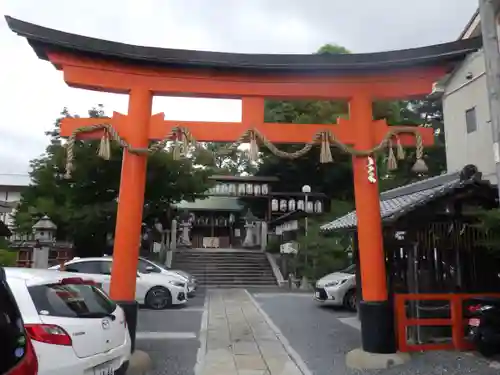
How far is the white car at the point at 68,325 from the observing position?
403 centimetres

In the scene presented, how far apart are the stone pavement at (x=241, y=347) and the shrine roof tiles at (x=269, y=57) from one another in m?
4.64

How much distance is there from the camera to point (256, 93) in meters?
7.38

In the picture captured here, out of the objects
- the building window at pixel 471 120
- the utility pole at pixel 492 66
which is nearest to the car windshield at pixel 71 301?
the utility pole at pixel 492 66

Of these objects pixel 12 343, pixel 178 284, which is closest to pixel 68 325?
pixel 12 343

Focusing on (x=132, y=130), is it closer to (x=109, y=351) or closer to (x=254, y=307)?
(x=109, y=351)

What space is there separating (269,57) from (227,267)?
17.5 metres

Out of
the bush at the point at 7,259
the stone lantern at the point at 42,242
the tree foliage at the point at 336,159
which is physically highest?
the tree foliage at the point at 336,159

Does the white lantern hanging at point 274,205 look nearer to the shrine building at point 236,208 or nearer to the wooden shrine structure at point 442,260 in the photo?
the shrine building at point 236,208

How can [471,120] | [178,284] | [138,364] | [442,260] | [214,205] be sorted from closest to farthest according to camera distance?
[138,364]
[442,260]
[178,284]
[471,120]
[214,205]

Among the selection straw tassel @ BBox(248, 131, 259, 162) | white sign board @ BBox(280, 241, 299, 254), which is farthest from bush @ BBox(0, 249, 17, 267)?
white sign board @ BBox(280, 241, 299, 254)

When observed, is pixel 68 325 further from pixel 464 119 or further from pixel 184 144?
pixel 464 119

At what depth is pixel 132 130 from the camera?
7.08 m

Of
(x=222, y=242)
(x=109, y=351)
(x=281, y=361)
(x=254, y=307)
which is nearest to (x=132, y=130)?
(x=109, y=351)

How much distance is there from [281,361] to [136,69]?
5.20 m
